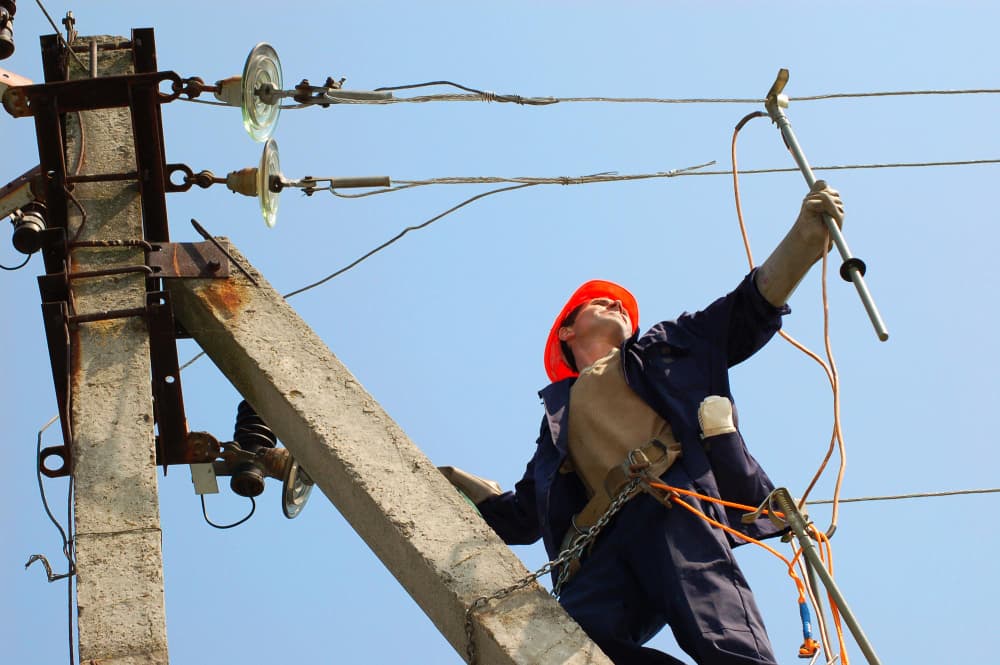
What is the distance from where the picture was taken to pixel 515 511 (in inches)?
262

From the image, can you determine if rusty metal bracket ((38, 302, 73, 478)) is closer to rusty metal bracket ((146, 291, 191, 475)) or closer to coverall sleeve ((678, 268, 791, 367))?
rusty metal bracket ((146, 291, 191, 475))

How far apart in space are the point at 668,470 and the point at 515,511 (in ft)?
3.49

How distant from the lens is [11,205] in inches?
251

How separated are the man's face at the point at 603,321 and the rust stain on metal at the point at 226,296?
1.69 metres

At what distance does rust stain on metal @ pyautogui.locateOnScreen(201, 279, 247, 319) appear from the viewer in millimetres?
5699

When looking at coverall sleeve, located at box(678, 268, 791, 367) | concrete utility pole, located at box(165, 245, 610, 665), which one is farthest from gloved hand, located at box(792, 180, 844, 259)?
concrete utility pole, located at box(165, 245, 610, 665)

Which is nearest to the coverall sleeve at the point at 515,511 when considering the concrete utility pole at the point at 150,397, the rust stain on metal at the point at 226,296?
the concrete utility pole at the point at 150,397

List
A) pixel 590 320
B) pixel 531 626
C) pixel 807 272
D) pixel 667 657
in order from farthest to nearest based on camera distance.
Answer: pixel 590 320, pixel 807 272, pixel 667 657, pixel 531 626

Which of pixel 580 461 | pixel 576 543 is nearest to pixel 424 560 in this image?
pixel 576 543

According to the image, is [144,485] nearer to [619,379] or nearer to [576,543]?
[576,543]

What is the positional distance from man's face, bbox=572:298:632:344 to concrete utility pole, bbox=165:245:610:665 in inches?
62.4

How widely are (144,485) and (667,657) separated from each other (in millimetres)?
1838

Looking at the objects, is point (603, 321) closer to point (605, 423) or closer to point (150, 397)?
point (605, 423)

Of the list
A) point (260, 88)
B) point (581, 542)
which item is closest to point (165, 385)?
point (260, 88)
